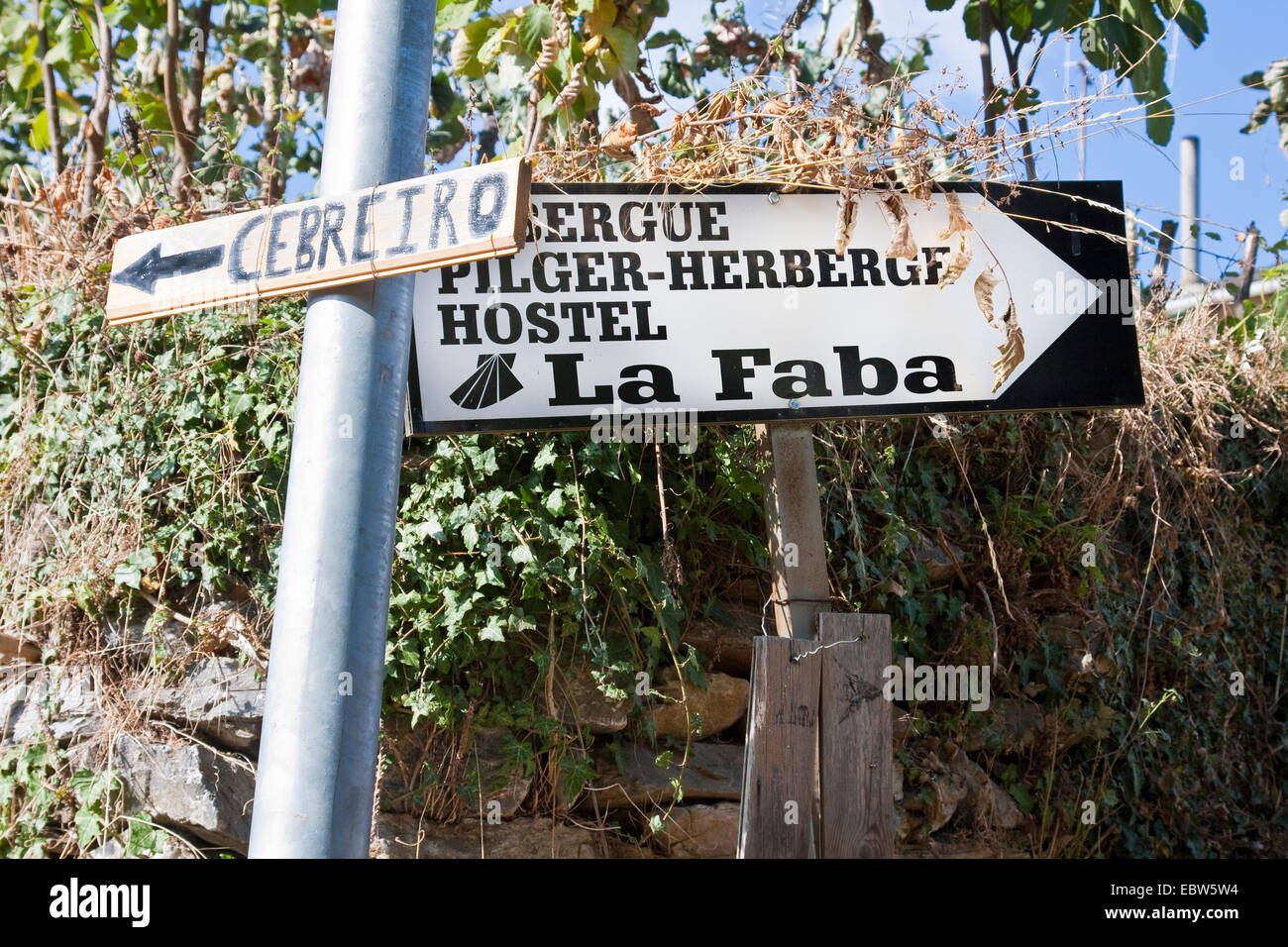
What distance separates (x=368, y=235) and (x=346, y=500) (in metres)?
0.56

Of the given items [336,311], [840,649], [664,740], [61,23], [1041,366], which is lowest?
[664,740]

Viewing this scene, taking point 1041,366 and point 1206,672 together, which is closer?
point 1041,366

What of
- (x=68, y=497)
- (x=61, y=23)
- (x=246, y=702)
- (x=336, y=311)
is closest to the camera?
(x=336, y=311)

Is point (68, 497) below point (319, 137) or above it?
below

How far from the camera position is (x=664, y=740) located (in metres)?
4.35

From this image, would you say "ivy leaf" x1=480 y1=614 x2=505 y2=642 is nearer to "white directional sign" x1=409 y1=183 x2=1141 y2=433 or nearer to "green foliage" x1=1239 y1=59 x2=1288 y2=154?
"white directional sign" x1=409 y1=183 x2=1141 y2=433

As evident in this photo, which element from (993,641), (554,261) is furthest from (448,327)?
(993,641)

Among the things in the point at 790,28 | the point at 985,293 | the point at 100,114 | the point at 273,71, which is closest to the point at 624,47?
the point at 790,28

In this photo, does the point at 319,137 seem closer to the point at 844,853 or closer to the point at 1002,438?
the point at 1002,438

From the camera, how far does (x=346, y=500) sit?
7.35 feet

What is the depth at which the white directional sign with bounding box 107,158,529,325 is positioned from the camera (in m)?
2.32

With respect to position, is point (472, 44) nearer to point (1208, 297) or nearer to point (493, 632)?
point (493, 632)

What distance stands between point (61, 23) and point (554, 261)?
227 inches

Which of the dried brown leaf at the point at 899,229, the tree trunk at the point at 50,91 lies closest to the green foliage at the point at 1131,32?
the dried brown leaf at the point at 899,229
